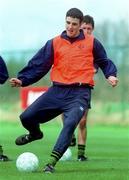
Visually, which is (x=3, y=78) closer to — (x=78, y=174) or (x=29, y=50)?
(x=78, y=174)

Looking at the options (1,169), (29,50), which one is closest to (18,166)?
(1,169)

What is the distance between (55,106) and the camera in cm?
1295

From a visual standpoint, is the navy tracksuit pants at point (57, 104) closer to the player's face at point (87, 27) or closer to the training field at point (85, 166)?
the training field at point (85, 166)

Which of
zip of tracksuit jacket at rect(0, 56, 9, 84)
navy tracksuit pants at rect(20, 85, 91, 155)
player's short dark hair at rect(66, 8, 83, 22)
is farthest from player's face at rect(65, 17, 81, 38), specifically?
zip of tracksuit jacket at rect(0, 56, 9, 84)

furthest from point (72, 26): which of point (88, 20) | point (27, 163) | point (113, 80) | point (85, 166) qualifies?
point (88, 20)

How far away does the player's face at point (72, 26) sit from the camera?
12891 mm

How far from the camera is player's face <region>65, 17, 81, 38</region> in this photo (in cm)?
1289

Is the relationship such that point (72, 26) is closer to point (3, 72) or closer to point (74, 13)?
point (74, 13)

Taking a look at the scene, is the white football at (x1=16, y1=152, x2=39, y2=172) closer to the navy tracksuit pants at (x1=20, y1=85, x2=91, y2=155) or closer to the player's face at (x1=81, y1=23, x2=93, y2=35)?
the navy tracksuit pants at (x1=20, y1=85, x2=91, y2=155)

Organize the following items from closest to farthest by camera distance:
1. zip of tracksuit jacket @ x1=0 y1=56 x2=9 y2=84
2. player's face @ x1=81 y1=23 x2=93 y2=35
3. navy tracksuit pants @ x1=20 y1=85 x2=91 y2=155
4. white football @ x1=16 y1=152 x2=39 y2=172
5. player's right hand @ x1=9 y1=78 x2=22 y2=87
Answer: white football @ x1=16 y1=152 x2=39 y2=172
navy tracksuit pants @ x1=20 y1=85 x2=91 y2=155
player's right hand @ x1=9 y1=78 x2=22 y2=87
zip of tracksuit jacket @ x1=0 y1=56 x2=9 y2=84
player's face @ x1=81 y1=23 x2=93 y2=35

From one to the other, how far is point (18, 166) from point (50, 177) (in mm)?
994

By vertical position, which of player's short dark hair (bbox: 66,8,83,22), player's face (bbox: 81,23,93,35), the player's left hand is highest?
player's short dark hair (bbox: 66,8,83,22)

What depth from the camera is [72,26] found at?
42.5 ft

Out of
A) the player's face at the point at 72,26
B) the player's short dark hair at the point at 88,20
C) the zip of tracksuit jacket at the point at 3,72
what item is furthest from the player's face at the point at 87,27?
the player's face at the point at 72,26
